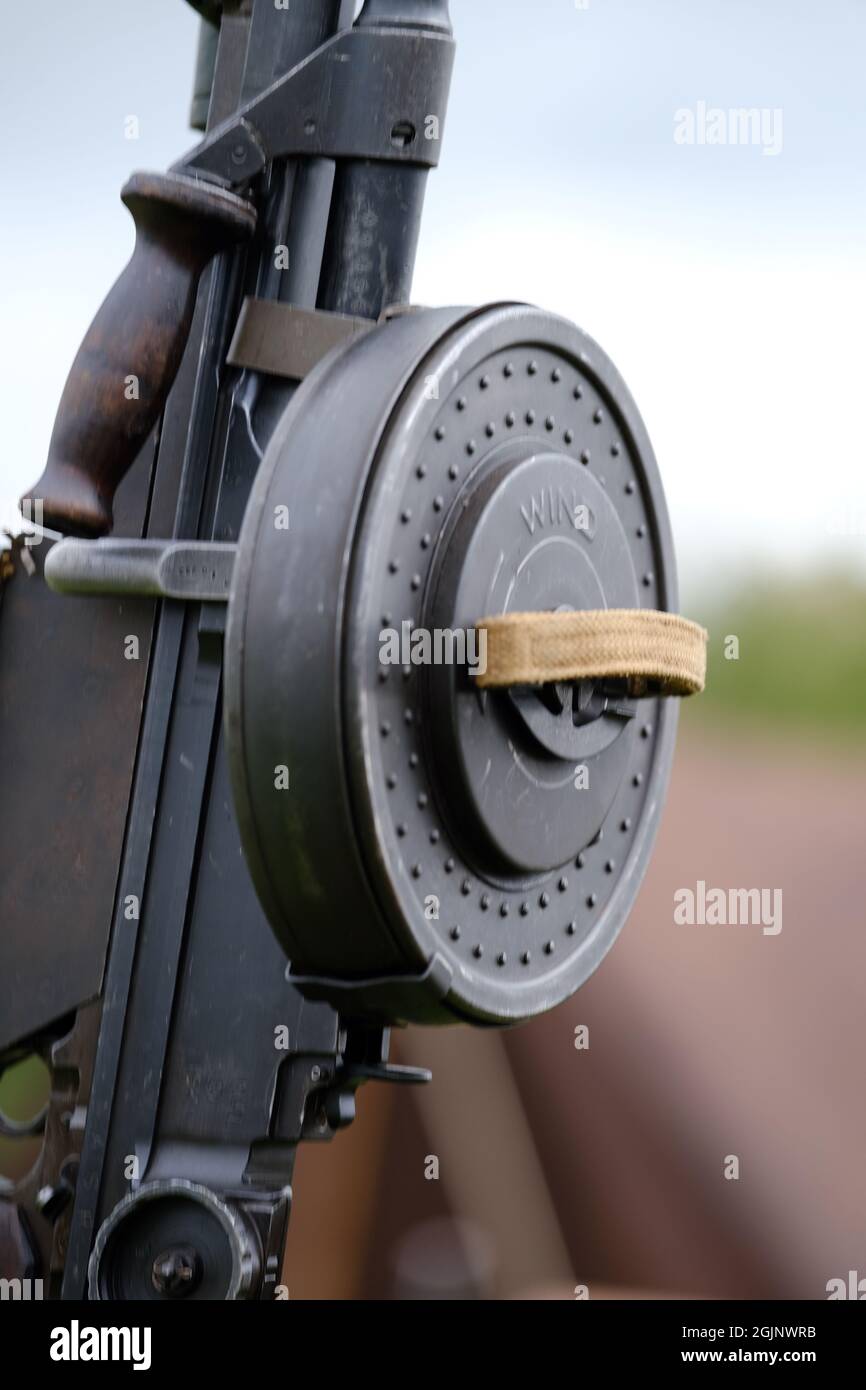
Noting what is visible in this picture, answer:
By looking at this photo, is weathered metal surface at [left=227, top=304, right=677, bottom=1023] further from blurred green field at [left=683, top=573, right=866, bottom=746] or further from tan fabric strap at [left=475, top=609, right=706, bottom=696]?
blurred green field at [left=683, top=573, right=866, bottom=746]

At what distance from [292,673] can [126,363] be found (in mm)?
358

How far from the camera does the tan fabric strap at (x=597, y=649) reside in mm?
863

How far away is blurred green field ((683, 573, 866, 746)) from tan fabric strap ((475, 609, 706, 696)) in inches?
33.3

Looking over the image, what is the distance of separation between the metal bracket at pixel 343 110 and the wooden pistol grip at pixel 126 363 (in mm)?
40

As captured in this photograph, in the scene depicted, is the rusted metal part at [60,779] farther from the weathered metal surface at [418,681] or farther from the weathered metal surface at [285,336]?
the weathered metal surface at [418,681]

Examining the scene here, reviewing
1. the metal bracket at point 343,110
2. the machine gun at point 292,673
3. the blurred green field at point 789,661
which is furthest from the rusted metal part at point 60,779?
the blurred green field at point 789,661

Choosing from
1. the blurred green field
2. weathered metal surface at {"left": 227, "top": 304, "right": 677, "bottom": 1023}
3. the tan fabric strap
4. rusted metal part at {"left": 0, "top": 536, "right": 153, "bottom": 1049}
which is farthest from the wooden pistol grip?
the blurred green field

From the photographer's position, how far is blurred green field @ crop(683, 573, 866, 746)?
5.91ft

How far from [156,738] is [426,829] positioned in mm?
353

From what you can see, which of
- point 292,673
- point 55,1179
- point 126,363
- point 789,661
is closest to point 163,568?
point 126,363

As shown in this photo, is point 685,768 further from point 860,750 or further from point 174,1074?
point 174,1074

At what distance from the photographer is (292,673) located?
0.82 m
